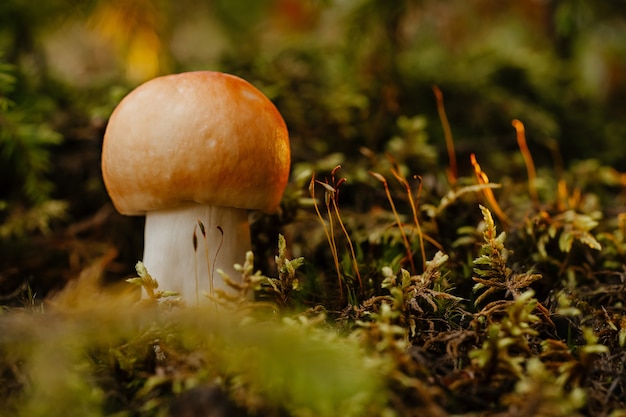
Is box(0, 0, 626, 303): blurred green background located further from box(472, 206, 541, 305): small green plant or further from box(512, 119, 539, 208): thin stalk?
box(472, 206, 541, 305): small green plant

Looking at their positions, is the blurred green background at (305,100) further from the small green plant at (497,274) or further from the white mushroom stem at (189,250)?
the small green plant at (497,274)

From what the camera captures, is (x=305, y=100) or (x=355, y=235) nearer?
(x=355, y=235)

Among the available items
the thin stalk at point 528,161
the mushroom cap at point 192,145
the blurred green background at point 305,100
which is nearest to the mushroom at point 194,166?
the mushroom cap at point 192,145

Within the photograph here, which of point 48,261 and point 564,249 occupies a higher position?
point 564,249

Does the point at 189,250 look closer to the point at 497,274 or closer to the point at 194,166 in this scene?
the point at 194,166

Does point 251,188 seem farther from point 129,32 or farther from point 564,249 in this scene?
point 129,32

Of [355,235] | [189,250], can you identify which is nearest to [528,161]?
[355,235]

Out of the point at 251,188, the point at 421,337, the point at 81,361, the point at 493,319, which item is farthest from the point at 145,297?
the point at 493,319
